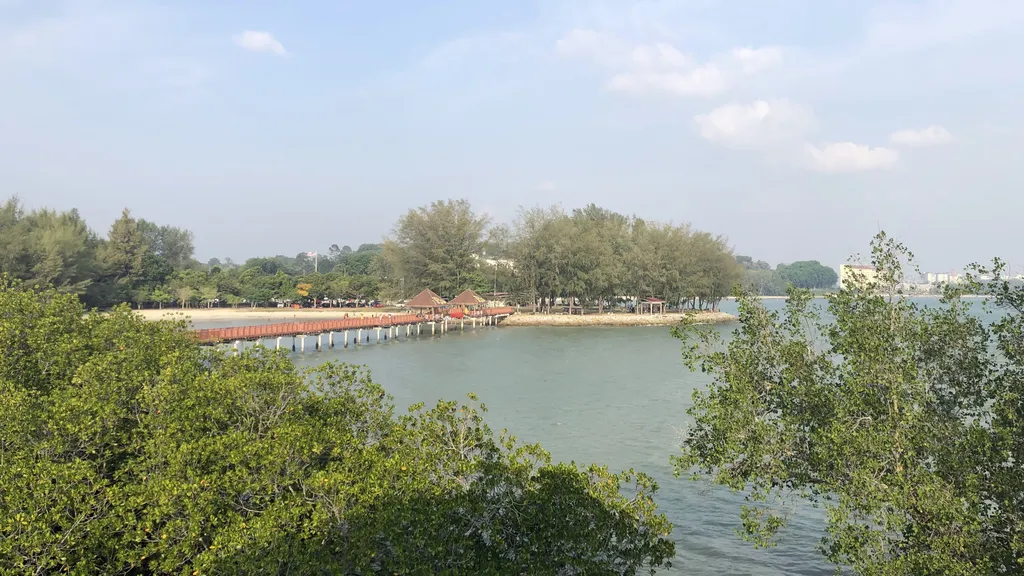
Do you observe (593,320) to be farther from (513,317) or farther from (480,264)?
(480,264)

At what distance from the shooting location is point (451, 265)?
2857 inches

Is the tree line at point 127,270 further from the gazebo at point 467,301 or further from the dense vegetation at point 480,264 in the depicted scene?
the gazebo at point 467,301

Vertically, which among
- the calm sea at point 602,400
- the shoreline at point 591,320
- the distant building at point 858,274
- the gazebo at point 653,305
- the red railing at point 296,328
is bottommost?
the calm sea at point 602,400

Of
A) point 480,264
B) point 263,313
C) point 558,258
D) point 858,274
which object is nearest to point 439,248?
point 480,264

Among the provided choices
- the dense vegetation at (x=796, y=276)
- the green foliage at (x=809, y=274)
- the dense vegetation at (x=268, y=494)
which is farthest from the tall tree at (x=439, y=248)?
the green foliage at (x=809, y=274)

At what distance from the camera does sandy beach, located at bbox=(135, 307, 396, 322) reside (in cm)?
6994

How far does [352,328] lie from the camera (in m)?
48.3

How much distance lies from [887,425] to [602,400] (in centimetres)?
1939

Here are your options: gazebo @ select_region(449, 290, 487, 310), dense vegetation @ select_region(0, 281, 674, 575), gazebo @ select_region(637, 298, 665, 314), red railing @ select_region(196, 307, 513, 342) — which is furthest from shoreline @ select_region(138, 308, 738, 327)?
dense vegetation @ select_region(0, 281, 674, 575)

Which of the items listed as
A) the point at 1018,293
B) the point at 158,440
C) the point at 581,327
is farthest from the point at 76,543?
the point at 581,327

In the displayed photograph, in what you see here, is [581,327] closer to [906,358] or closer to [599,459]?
[599,459]

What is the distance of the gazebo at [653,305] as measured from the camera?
73000mm

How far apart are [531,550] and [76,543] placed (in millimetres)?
5322

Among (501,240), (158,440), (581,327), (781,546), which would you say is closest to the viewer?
(158,440)
